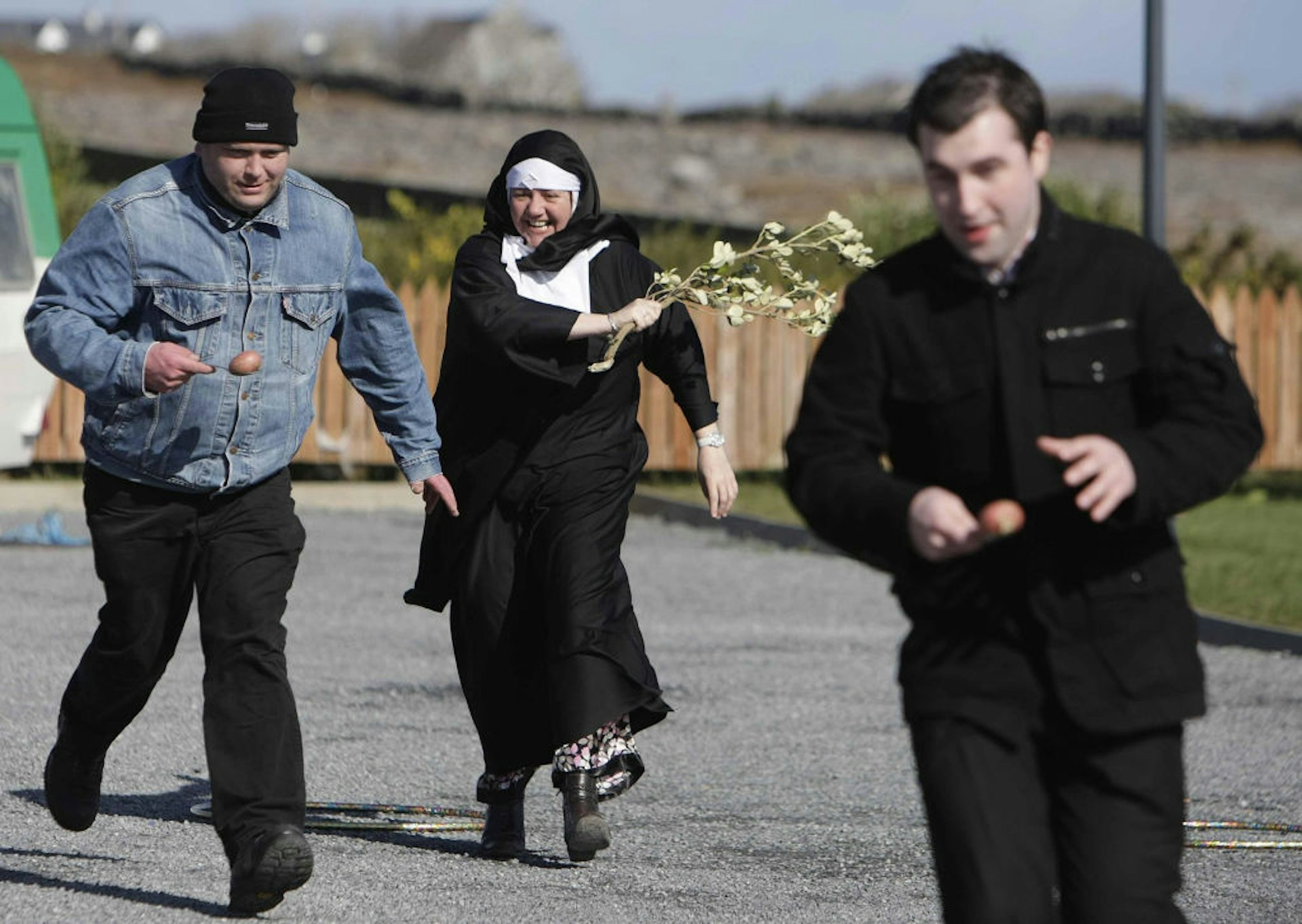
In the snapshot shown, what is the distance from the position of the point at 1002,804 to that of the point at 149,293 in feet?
8.56

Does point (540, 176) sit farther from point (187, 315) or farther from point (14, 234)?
point (14, 234)

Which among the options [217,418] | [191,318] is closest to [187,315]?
[191,318]

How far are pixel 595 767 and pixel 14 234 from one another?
10.7m

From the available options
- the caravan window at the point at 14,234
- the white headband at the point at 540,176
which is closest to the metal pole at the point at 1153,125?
the caravan window at the point at 14,234

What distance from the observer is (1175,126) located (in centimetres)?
4884

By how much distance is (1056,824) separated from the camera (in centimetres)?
355

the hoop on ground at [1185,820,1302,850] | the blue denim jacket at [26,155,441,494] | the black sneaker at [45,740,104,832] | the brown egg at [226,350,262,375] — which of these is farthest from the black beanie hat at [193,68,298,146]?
the hoop on ground at [1185,820,1302,850]

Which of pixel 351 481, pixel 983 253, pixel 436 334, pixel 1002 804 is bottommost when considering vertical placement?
pixel 351 481

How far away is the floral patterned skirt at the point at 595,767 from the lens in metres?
6.05

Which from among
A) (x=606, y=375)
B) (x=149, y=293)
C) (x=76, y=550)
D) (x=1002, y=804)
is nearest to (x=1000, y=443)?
(x=1002, y=804)

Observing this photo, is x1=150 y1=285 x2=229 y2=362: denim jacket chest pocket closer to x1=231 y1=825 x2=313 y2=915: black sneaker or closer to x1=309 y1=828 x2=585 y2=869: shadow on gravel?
x1=231 y1=825 x2=313 y2=915: black sneaker

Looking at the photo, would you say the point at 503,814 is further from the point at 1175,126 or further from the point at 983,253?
the point at 1175,126

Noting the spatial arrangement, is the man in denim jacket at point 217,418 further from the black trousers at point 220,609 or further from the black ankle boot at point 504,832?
the black ankle boot at point 504,832

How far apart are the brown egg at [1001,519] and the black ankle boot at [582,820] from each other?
2.91 m
